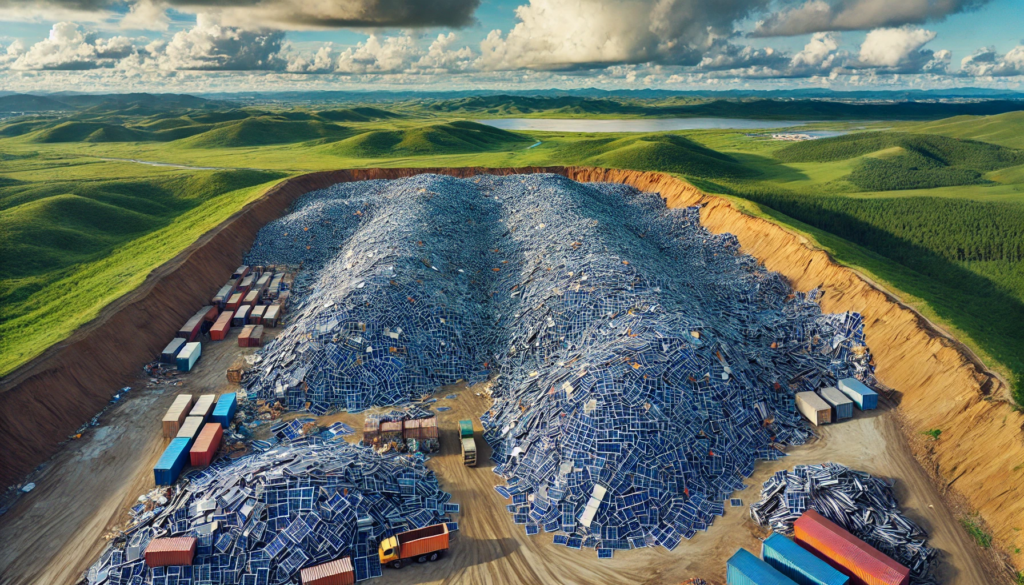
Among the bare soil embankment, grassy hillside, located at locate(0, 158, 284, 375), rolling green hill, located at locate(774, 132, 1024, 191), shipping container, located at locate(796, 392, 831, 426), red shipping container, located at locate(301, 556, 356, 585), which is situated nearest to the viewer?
red shipping container, located at locate(301, 556, 356, 585)

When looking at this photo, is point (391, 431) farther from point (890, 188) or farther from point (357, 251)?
point (890, 188)

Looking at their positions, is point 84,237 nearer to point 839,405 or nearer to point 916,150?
point 839,405

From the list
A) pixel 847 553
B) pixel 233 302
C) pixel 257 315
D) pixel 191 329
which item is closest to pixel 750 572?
pixel 847 553

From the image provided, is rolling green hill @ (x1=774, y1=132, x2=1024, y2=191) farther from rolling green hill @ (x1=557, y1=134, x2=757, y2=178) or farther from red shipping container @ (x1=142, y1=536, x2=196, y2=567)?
red shipping container @ (x1=142, y1=536, x2=196, y2=567)

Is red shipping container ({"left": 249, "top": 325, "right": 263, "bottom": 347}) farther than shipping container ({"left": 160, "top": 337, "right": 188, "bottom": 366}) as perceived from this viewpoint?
Yes

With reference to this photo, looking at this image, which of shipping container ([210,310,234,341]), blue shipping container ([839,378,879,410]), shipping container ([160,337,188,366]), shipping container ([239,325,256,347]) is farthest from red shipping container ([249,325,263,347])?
blue shipping container ([839,378,879,410])

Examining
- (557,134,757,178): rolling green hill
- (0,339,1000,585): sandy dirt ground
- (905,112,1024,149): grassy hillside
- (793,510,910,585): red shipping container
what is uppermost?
(905,112,1024,149): grassy hillside

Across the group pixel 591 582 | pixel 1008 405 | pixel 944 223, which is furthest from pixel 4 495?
pixel 944 223
